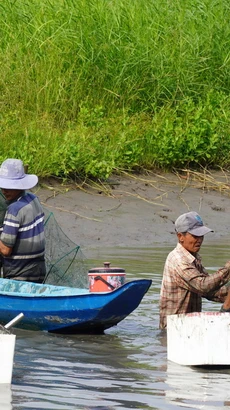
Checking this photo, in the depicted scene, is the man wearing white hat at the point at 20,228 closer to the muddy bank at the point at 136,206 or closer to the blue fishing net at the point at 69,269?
the blue fishing net at the point at 69,269

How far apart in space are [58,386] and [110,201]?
608 centimetres

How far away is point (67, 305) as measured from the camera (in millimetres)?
7781

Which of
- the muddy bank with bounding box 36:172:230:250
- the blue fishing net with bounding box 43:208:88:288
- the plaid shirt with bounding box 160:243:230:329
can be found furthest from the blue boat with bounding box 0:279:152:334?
the muddy bank with bounding box 36:172:230:250

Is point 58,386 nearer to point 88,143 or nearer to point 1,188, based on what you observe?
point 1,188

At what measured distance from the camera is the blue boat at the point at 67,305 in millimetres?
7566

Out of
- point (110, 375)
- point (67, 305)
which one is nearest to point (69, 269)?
point (67, 305)

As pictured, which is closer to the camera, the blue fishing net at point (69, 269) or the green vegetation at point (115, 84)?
the blue fishing net at point (69, 269)

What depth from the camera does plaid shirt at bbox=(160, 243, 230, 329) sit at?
721cm

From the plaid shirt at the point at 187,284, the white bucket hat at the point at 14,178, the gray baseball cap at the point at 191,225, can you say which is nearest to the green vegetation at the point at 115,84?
the white bucket hat at the point at 14,178

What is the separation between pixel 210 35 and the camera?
14.1 m

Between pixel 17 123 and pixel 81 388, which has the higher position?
pixel 81 388

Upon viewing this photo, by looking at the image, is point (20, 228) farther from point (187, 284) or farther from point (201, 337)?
point (201, 337)

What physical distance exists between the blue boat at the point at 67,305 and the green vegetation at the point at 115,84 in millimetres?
4019

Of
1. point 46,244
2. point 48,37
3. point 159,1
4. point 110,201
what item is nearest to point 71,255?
point 46,244
